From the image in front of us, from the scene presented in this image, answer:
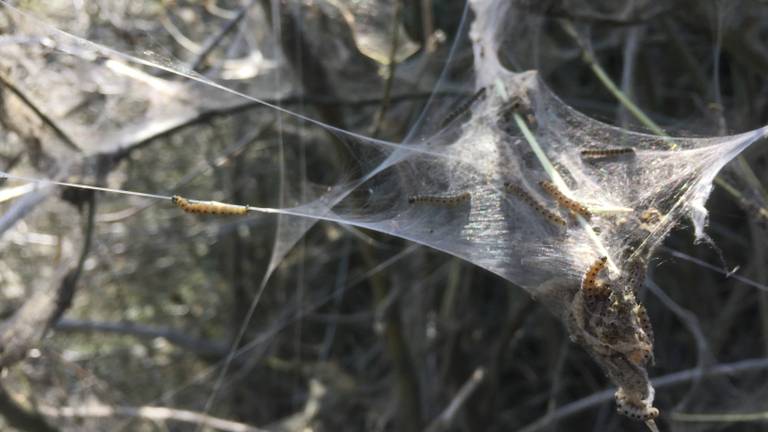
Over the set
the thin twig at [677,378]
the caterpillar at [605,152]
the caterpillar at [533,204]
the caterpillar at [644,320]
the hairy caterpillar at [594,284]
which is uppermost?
the caterpillar at [605,152]

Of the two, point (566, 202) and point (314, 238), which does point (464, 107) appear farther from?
point (314, 238)

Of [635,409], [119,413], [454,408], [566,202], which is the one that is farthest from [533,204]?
[119,413]

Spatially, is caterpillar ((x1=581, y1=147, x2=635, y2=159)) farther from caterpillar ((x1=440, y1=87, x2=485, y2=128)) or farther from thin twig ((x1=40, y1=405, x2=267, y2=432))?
thin twig ((x1=40, y1=405, x2=267, y2=432))

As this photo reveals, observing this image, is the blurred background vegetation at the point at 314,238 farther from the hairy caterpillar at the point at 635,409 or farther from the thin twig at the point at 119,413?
the hairy caterpillar at the point at 635,409

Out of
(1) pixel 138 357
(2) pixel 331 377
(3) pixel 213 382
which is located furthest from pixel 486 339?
(1) pixel 138 357

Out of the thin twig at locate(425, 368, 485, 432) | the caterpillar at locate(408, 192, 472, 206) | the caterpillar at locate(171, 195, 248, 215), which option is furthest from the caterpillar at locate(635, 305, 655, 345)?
the thin twig at locate(425, 368, 485, 432)

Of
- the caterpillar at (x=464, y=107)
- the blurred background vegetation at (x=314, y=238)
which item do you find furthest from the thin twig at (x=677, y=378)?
the caterpillar at (x=464, y=107)

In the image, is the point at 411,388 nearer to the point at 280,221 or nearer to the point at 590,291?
the point at 280,221
